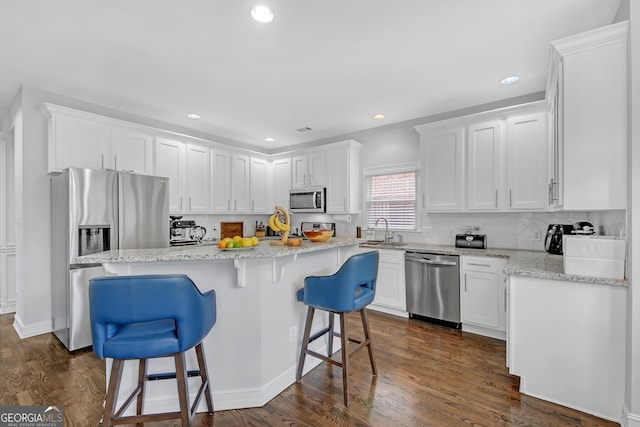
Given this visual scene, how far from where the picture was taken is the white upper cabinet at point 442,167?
379 cm

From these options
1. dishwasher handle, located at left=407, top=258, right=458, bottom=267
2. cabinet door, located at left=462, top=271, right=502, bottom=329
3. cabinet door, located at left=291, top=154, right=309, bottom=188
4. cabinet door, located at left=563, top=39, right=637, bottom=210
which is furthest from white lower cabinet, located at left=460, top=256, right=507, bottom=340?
cabinet door, located at left=291, top=154, right=309, bottom=188

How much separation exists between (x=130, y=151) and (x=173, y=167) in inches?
23.3

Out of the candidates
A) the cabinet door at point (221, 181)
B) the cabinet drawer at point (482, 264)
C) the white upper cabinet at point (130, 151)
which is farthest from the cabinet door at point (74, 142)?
the cabinet drawer at point (482, 264)

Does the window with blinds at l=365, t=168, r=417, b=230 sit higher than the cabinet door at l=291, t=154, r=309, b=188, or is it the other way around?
the cabinet door at l=291, t=154, r=309, b=188

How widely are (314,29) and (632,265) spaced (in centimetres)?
260

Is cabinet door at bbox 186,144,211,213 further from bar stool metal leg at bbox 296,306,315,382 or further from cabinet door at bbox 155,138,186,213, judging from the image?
bar stool metal leg at bbox 296,306,315,382

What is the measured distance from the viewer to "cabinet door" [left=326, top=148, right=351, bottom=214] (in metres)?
4.80

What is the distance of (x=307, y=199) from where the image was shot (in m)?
5.17

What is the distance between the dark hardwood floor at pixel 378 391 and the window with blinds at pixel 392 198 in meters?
1.89

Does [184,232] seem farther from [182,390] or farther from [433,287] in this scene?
[433,287]

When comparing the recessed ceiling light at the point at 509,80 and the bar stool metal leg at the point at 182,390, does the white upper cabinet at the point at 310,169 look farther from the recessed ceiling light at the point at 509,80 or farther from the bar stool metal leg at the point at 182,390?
the bar stool metal leg at the point at 182,390

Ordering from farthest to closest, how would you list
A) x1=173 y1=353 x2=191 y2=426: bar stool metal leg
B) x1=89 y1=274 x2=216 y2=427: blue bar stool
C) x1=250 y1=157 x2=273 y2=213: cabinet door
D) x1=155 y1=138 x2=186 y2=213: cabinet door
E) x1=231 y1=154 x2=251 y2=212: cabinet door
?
x1=250 y1=157 x2=273 y2=213: cabinet door
x1=231 y1=154 x2=251 y2=212: cabinet door
x1=155 y1=138 x2=186 y2=213: cabinet door
x1=173 y1=353 x2=191 y2=426: bar stool metal leg
x1=89 y1=274 x2=216 y2=427: blue bar stool

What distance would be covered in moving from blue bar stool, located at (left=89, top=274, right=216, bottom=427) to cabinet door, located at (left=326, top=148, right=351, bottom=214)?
11.3 feet

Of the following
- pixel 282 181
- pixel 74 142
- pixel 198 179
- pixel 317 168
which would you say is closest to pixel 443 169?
pixel 317 168
